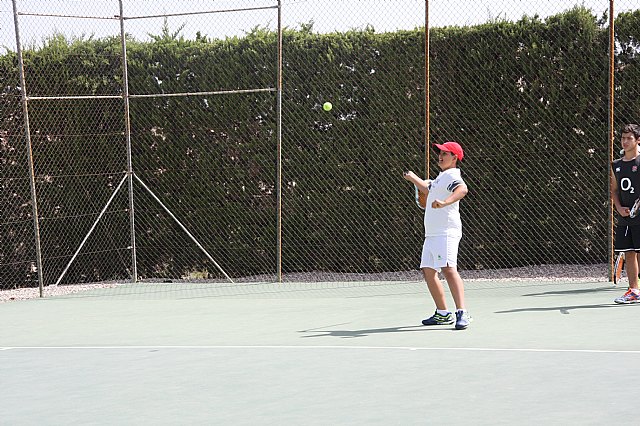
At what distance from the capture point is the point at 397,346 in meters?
6.74

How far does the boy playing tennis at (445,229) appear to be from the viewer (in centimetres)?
725

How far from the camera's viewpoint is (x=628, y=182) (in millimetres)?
8484

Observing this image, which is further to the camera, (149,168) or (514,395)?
(149,168)

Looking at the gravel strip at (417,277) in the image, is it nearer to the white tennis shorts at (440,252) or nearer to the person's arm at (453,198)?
the white tennis shorts at (440,252)

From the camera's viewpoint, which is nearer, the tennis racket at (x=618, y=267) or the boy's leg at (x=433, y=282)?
the boy's leg at (x=433, y=282)

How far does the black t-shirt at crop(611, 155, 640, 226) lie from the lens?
841 centimetres

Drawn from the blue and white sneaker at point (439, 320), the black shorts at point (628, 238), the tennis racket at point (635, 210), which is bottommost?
the blue and white sneaker at point (439, 320)

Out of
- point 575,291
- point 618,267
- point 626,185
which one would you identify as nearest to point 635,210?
point 626,185

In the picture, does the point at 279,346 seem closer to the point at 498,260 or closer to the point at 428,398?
the point at 428,398

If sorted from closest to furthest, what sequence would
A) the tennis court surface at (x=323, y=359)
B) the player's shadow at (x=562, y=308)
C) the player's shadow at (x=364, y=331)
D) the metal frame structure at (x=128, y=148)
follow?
the tennis court surface at (x=323, y=359), the player's shadow at (x=364, y=331), the player's shadow at (x=562, y=308), the metal frame structure at (x=128, y=148)

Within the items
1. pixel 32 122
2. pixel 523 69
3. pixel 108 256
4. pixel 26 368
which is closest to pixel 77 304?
pixel 108 256

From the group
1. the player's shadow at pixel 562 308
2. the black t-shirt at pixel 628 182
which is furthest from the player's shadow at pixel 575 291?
the black t-shirt at pixel 628 182

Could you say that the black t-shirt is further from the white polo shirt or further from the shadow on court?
the shadow on court

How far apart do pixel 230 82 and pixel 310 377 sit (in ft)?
21.4
